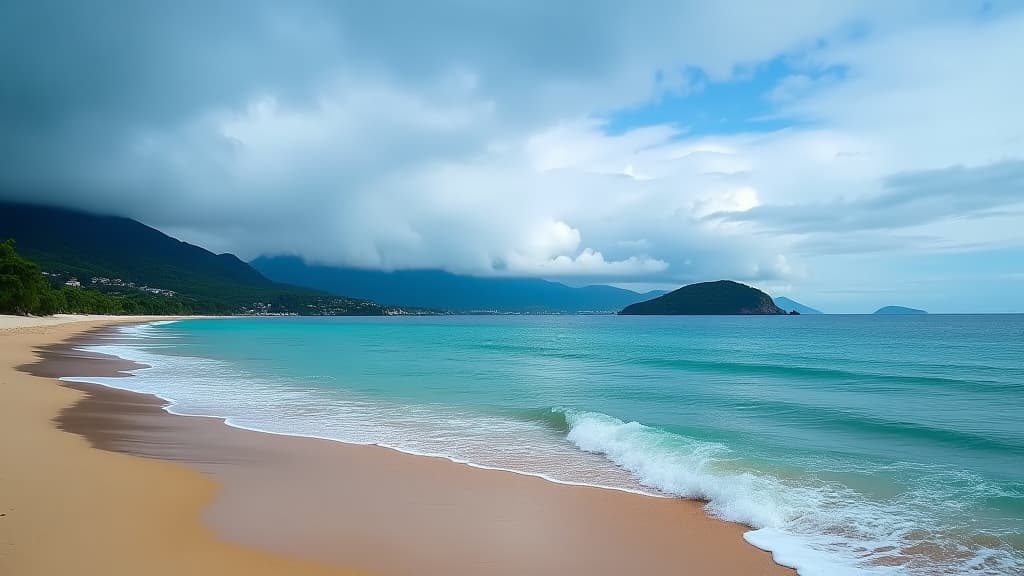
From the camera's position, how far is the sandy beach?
6059 millimetres

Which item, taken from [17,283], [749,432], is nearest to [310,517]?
[749,432]

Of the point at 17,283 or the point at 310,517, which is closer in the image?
the point at 310,517

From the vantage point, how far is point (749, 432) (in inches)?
559

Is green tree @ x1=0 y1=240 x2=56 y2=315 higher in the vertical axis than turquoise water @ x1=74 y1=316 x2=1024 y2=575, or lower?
higher

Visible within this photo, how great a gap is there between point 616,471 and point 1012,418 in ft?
43.8

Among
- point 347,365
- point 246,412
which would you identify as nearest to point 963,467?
point 246,412

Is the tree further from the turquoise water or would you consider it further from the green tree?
the turquoise water

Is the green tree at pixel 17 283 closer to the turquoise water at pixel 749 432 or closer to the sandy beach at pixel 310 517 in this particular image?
the turquoise water at pixel 749 432

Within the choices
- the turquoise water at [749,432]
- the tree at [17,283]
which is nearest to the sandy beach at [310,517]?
the turquoise water at [749,432]

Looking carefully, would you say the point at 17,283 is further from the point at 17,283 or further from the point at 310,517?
the point at 310,517

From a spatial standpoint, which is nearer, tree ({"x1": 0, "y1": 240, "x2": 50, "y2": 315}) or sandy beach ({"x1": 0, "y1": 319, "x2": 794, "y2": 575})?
sandy beach ({"x1": 0, "y1": 319, "x2": 794, "y2": 575})

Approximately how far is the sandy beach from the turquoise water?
1072 millimetres

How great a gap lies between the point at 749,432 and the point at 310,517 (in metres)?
10.8

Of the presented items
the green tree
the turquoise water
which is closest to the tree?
the green tree
